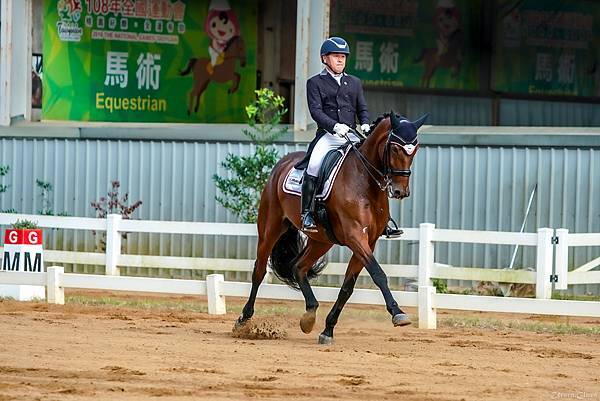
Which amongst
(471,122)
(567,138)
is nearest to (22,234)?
(567,138)

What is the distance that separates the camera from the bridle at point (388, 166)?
12.2 metres

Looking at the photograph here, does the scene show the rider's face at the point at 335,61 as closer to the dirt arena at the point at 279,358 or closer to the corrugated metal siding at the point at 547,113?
the dirt arena at the point at 279,358

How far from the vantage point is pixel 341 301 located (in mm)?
12961

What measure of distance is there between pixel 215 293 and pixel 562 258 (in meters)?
4.15

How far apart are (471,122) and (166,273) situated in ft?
35.2

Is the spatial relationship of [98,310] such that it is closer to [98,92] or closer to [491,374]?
[491,374]

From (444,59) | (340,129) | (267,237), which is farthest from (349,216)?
(444,59)

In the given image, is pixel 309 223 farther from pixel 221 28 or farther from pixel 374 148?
pixel 221 28

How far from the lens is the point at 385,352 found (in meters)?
12.0

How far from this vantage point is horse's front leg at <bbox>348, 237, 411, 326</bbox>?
12.0 metres

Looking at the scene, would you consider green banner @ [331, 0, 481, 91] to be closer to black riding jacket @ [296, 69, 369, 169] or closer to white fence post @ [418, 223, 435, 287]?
white fence post @ [418, 223, 435, 287]

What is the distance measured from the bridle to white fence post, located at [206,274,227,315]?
3.61 meters

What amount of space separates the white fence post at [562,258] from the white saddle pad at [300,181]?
3.32 metres

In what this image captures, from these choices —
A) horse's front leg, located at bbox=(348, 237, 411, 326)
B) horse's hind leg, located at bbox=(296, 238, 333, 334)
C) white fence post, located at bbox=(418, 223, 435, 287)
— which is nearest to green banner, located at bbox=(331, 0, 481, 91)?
white fence post, located at bbox=(418, 223, 435, 287)
